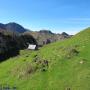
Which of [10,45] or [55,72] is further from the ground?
[10,45]

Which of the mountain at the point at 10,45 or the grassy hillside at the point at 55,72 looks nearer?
the grassy hillside at the point at 55,72

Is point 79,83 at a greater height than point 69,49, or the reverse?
point 69,49

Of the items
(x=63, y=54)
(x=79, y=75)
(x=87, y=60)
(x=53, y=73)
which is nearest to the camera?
(x=79, y=75)

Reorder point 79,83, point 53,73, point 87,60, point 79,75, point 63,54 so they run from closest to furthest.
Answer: point 79,83 < point 79,75 < point 53,73 < point 87,60 < point 63,54

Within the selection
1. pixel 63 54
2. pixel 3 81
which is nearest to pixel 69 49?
pixel 63 54

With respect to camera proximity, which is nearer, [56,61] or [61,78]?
[61,78]

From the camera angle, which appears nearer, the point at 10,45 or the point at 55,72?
the point at 55,72

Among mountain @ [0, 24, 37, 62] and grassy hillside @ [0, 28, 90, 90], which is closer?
grassy hillside @ [0, 28, 90, 90]

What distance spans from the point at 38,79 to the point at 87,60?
1516 centimetres

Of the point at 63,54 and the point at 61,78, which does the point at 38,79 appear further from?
the point at 63,54

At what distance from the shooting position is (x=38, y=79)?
66.8 meters

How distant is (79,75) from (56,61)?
12268mm

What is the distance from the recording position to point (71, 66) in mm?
71000

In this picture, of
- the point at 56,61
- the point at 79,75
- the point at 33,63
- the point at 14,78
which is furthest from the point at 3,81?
the point at 79,75
